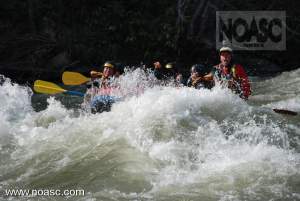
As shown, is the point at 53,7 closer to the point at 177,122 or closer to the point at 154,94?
the point at 154,94

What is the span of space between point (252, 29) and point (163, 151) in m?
10.5

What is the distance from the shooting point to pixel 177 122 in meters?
5.97

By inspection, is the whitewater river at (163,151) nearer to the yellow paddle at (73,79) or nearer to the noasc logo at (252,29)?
the yellow paddle at (73,79)

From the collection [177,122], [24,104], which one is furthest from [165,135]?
[24,104]

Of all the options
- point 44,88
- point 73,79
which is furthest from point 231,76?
point 44,88

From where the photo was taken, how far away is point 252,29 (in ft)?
49.6

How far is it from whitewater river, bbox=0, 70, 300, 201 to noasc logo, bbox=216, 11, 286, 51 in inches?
317

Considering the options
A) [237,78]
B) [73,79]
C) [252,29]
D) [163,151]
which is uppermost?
[252,29]

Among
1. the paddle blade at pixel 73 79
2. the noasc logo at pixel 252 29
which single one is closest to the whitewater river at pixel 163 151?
the paddle blade at pixel 73 79

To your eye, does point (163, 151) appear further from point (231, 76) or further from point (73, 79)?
point (73, 79)

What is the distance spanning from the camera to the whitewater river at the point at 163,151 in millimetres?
4594

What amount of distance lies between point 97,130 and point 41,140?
76cm

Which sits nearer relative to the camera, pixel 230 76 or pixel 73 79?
pixel 230 76

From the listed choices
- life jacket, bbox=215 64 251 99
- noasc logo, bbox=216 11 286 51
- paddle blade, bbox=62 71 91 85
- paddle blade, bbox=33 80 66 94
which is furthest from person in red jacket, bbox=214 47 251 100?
noasc logo, bbox=216 11 286 51
